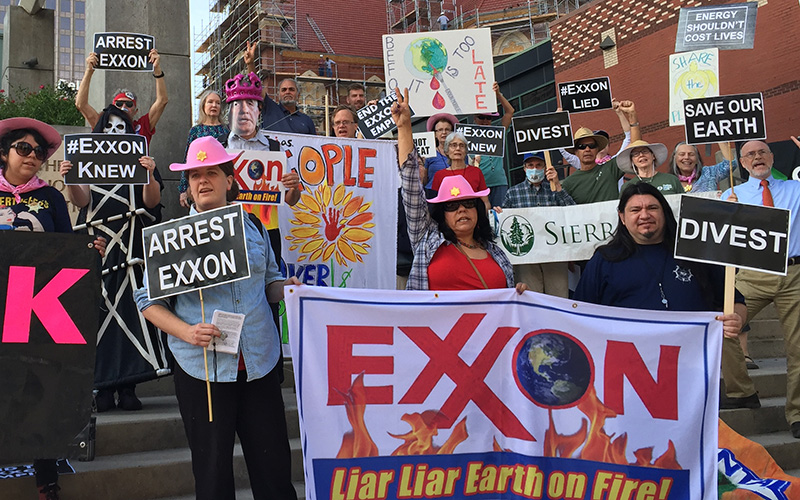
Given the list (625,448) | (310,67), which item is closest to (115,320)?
(625,448)

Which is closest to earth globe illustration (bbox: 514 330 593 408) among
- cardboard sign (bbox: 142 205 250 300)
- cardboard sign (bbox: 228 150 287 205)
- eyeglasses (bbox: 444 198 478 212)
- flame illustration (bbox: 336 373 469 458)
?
flame illustration (bbox: 336 373 469 458)

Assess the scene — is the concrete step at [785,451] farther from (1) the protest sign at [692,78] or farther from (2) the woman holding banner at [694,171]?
(1) the protest sign at [692,78]

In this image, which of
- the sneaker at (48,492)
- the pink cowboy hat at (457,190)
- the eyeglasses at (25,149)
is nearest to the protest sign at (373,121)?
the pink cowboy hat at (457,190)

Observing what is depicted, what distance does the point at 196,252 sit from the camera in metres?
3.37

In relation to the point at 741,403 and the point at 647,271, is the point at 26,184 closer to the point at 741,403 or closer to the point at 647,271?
the point at 647,271

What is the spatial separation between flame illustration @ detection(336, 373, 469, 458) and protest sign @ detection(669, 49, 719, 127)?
5.27m

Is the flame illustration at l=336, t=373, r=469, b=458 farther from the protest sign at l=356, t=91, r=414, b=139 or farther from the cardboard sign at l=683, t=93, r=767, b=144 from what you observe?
the protest sign at l=356, t=91, r=414, b=139

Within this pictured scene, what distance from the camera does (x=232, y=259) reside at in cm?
332

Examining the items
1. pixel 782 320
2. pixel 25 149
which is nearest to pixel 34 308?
pixel 25 149

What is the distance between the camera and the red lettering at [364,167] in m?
6.99

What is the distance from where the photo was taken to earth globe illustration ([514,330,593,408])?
398cm

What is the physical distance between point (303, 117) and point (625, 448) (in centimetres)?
458

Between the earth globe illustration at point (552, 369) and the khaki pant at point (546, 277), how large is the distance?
3.04m

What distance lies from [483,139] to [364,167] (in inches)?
56.1
